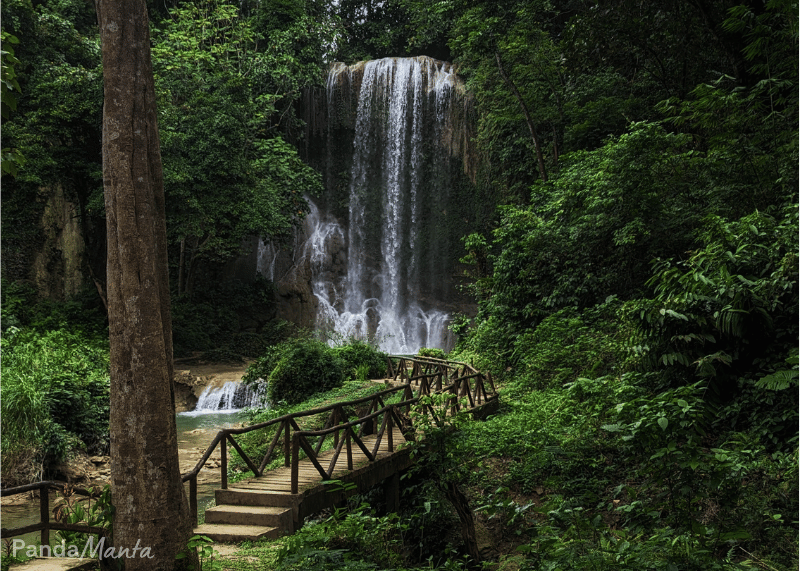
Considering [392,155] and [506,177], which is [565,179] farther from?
Result: [392,155]

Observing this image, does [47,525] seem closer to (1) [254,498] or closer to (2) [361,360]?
(1) [254,498]

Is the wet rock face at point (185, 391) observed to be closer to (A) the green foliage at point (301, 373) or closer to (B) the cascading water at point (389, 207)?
(A) the green foliage at point (301, 373)

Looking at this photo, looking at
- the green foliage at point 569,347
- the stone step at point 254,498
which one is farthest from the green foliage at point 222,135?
the stone step at point 254,498

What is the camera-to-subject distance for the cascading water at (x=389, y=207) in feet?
93.7

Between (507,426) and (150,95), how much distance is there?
7.24 meters

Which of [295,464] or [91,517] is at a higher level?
[91,517]

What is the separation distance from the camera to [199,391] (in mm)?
19250

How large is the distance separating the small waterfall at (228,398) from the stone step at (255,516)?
1169cm

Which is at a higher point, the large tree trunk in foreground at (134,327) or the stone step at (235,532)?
the large tree trunk in foreground at (134,327)

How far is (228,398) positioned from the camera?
1888 cm

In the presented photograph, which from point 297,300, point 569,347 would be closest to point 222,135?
point 297,300

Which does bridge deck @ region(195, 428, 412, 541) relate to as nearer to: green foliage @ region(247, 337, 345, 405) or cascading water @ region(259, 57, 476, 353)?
green foliage @ region(247, 337, 345, 405)

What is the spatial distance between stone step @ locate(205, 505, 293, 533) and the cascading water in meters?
21.4

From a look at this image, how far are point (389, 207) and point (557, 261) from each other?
16.4 meters
